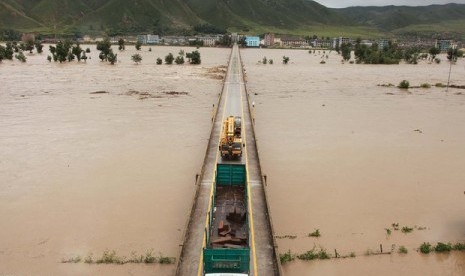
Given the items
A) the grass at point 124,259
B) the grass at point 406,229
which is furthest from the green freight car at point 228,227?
the grass at point 406,229

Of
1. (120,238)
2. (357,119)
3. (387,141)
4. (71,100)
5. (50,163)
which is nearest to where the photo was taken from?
(120,238)

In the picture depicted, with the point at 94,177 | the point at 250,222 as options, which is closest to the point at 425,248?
the point at 250,222

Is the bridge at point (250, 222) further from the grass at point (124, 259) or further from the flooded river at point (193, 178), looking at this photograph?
the grass at point (124, 259)

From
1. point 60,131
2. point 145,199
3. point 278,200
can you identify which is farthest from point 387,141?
point 60,131

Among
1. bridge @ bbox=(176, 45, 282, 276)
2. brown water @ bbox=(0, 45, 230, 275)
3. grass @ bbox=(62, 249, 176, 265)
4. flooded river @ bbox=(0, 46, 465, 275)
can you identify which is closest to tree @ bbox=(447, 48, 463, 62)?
flooded river @ bbox=(0, 46, 465, 275)

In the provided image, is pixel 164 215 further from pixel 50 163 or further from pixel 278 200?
pixel 50 163

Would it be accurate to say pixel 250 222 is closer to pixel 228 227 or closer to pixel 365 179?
pixel 228 227
